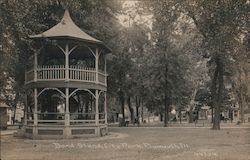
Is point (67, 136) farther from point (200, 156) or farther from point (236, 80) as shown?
point (236, 80)

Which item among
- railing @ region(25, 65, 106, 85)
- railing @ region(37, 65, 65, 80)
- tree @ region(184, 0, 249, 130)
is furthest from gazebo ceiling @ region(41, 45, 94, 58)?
tree @ region(184, 0, 249, 130)

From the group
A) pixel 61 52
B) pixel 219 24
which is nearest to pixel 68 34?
pixel 61 52

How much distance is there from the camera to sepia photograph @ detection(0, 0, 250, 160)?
848 inches

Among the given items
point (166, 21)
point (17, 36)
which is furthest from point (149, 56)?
point (17, 36)

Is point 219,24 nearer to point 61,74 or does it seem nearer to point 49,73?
point 61,74

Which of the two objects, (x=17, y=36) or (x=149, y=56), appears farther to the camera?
(x=149, y=56)

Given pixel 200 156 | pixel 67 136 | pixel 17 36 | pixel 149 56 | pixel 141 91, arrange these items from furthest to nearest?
pixel 141 91, pixel 149 56, pixel 67 136, pixel 17 36, pixel 200 156

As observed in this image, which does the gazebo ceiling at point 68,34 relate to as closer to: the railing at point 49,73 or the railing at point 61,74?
the railing at point 61,74

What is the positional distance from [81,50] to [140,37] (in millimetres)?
20986

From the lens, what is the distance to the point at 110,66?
1978 inches

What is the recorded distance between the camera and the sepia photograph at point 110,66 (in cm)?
2155

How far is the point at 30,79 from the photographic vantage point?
32844mm

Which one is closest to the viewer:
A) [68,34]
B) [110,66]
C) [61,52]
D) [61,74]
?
[68,34]

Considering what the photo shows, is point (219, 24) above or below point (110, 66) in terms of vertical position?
above
